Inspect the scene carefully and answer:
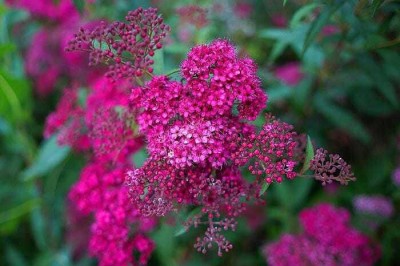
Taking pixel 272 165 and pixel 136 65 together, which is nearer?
pixel 272 165

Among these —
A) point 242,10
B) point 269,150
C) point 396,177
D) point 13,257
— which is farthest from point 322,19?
point 13,257

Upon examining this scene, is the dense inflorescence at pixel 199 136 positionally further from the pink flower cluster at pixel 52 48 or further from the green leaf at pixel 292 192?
the pink flower cluster at pixel 52 48

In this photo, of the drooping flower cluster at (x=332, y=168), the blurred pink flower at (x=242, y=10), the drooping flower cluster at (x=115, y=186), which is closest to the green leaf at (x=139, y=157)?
the drooping flower cluster at (x=115, y=186)

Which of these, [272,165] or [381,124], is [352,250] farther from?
[381,124]

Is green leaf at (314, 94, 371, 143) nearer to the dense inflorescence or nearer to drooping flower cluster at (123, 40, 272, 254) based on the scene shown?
the dense inflorescence

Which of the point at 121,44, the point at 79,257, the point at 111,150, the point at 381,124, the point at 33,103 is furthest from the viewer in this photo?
the point at 33,103

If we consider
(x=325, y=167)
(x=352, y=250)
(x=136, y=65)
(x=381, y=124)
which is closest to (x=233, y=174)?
(x=325, y=167)

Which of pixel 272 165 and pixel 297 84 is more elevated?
pixel 272 165
